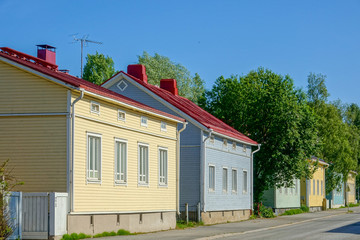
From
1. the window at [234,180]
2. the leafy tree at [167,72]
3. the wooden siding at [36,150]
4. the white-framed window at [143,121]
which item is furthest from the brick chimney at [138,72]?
the leafy tree at [167,72]

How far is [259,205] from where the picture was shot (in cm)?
4416

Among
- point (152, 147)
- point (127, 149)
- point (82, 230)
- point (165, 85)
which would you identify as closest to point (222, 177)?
point (165, 85)

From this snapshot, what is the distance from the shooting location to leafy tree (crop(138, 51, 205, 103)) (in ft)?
242

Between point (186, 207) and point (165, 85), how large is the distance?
1043 centimetres

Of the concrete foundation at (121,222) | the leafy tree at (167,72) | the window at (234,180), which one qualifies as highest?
the leafy tree at (167,72)

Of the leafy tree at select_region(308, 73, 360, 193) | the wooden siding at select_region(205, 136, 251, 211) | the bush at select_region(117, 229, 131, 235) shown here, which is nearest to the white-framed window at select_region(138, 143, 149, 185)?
the bush at select_region(117, 229, 131, 235)

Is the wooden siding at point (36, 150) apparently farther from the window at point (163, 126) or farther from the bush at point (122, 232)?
the window at point (163, 126)

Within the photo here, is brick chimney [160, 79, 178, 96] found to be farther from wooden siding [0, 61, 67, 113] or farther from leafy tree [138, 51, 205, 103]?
leafy tree [138, 51, 205, 103]

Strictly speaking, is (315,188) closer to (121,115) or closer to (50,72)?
(121,115)

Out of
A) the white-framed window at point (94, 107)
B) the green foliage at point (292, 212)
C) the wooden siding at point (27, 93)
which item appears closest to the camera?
the wooden siding at point (27, 93)

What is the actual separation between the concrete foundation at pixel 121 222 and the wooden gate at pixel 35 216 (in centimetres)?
105

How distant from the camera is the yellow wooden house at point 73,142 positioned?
20.7 metres

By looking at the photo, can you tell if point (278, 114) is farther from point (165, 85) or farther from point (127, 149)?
point (127, 149)

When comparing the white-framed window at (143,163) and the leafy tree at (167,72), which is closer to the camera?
the white-framed window at (143,163)
